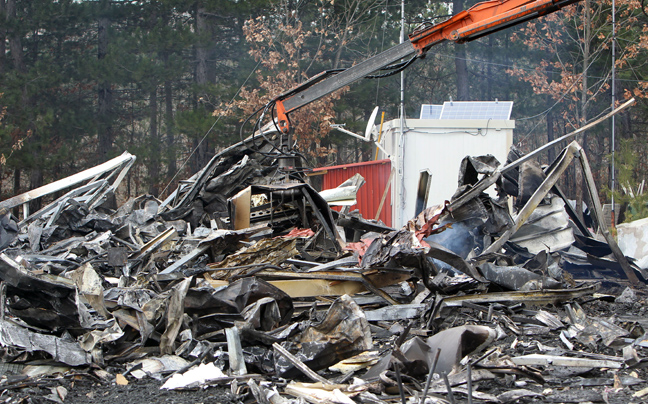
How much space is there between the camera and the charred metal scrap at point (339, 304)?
3453 mm

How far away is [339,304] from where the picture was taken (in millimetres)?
3824

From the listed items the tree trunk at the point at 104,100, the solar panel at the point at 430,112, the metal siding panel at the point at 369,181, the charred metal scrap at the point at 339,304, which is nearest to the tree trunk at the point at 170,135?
the tree trunk at the point at 104,100

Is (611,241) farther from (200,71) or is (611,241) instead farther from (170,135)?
(170,135)

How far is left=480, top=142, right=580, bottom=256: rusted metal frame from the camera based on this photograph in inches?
246

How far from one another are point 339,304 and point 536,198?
3.59 metres

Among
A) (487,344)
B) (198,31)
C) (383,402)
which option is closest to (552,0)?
(487,344)

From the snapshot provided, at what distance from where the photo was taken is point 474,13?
6434 mm

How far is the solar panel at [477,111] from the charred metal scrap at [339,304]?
817 centimetres

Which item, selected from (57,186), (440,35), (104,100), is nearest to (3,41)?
(104,100)

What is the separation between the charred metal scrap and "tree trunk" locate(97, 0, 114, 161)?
13.5 metres

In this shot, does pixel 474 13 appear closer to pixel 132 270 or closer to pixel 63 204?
pixel 132 270

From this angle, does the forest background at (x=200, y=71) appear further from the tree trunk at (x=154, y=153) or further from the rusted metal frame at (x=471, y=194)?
the rusted metal frame at (x=471, y=194)

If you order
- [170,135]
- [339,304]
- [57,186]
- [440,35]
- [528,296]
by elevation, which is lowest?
[528,296]

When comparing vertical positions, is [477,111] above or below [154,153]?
above
